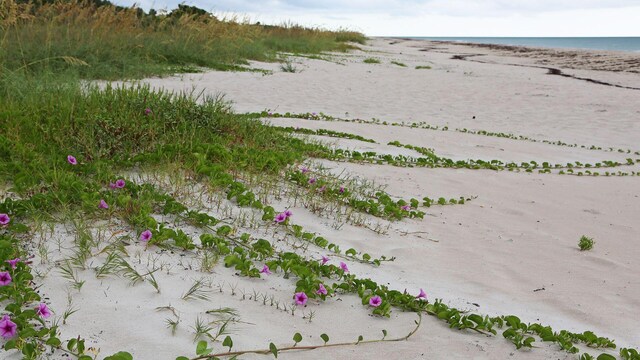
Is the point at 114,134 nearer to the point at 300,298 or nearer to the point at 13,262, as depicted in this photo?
the point at 13,262

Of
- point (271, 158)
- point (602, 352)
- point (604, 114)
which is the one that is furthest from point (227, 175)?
point (604, 114)

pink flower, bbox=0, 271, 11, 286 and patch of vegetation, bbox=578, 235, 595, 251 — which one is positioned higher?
pink flower, bbox=0, 271, 11, 286

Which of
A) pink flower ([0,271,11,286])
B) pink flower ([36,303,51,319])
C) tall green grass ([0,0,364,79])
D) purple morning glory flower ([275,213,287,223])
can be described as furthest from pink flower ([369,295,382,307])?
tall green grass ([0,0,364,79])

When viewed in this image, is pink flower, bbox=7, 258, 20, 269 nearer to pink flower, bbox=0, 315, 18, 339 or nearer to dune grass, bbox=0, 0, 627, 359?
dune grass, bbox=0, 0, 627, 359

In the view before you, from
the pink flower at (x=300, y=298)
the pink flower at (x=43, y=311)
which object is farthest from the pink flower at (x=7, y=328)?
the pink flower at (x=300, y=298)

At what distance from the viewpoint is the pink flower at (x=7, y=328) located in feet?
8.28

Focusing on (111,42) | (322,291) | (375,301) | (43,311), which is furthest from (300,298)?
(111,42)

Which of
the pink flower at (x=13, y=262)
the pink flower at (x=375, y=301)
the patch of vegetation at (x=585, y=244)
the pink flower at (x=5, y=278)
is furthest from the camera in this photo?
the patch of vegetation at (x=585, y=244)

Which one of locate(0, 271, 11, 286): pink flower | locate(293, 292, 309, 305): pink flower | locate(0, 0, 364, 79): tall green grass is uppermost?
locate(0, 0, 364, 79): tall green grass

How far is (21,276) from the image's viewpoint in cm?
299

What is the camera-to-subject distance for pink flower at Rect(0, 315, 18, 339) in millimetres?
2523

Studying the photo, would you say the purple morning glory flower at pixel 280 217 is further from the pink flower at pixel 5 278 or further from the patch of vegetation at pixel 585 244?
the patch of vegetation at pixel 585 244

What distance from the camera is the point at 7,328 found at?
254 cm

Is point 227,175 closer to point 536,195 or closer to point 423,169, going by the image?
point 423,169
